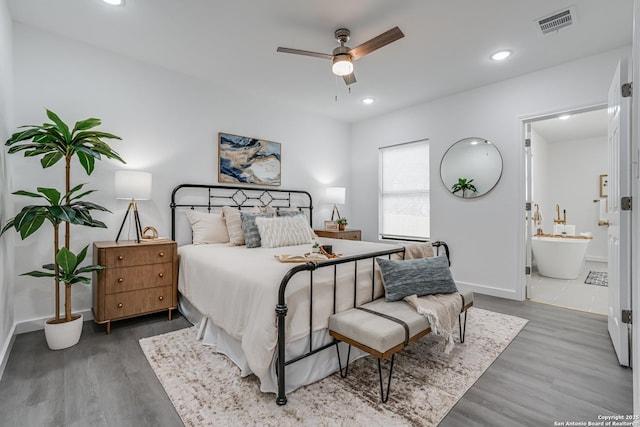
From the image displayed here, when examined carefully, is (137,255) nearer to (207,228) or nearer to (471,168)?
(207,228)

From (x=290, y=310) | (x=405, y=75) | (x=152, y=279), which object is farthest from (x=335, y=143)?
(x=290, y=310)

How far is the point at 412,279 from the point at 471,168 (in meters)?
2.47

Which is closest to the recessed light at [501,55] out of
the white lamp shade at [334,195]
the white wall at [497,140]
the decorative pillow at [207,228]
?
the white wall at [497,140]

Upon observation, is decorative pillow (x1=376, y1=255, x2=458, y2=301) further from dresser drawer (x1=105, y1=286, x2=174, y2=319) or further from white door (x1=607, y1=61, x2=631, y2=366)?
dresser drawer (x1=105, y1=286, x2=174, y2=319)

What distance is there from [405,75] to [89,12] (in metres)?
3.11

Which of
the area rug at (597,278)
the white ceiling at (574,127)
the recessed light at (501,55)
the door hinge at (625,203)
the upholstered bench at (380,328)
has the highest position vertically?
the recessed light at (501,55)

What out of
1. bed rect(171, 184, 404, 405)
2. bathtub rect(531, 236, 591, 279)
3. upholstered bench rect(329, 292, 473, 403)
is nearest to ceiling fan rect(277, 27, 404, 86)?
bed rect(171, 184, 404, 405)

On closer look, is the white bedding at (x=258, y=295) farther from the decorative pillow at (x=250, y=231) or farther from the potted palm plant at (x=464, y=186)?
the potted palm plant at (x=464, y=186)

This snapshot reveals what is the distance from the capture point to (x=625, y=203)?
80.9 inches

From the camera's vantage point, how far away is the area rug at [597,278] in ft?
14.6

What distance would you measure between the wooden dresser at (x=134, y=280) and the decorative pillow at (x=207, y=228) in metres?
0.45

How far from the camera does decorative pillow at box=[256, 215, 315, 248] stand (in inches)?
126

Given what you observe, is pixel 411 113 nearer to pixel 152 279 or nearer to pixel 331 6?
pixel 331 6

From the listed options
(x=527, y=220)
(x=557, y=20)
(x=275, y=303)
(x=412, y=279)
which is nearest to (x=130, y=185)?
(x=275, y=303)
